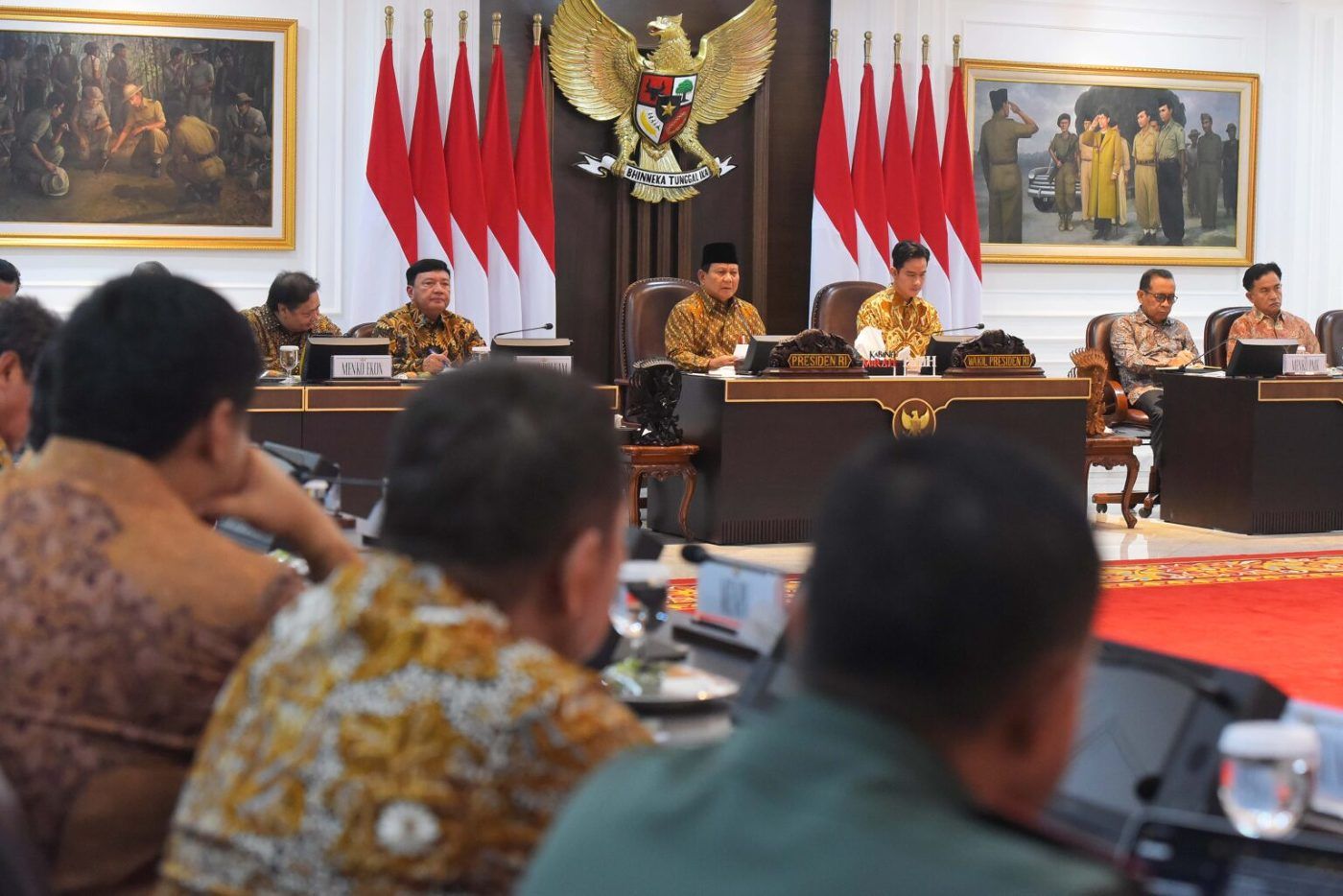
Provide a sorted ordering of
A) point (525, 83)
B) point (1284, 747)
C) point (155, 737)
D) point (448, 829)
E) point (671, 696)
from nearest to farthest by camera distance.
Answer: point (448, 829) → point (1284, 747) → point (155, 737) → point (671, 696) → point (525, 83)

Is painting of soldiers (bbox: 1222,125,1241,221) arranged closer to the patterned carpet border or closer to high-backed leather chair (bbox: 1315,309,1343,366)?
high-backed leather chair (bbox: 1315,309,1343,366)

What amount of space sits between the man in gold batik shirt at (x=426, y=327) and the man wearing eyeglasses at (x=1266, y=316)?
4205 millimetres

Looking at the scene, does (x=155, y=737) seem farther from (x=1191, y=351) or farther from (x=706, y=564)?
(x=1191, y=351)

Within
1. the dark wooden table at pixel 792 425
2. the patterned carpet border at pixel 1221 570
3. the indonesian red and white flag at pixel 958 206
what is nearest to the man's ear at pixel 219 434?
the patterned carpet border at pixel 1221 570

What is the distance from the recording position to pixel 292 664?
125cm

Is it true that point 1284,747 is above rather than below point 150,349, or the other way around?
below

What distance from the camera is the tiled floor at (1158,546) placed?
684cm

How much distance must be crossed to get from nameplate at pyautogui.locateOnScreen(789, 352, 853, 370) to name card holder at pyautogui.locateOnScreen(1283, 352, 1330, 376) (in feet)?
7.03

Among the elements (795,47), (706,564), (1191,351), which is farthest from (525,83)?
(706,564)

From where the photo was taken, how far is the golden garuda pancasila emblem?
927 cm

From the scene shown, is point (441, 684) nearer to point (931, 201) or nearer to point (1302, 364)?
point (1302, 364)

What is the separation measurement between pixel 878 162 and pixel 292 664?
345 inches

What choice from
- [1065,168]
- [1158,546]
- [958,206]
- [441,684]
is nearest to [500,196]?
[958,206]

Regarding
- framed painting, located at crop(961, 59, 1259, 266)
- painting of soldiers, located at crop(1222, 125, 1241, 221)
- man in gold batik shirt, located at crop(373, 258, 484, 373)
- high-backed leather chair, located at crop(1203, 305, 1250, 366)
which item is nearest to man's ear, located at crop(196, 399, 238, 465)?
man in gold batik shirt, located at crop(373, 258, 484, 373)
